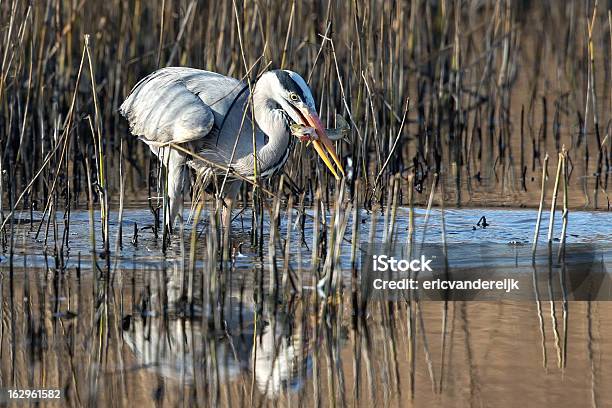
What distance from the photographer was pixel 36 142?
7590 mm

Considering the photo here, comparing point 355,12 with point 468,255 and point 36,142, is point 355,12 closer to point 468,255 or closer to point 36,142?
point 468,255

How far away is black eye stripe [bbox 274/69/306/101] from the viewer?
227 inches

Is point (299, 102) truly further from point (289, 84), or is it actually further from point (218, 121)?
point (218, 121)

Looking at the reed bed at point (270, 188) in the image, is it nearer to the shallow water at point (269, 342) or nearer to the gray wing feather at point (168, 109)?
the shallow water at point (269, 342)

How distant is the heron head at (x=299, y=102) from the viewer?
223 inches

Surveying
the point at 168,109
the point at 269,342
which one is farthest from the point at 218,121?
the point at 269,342

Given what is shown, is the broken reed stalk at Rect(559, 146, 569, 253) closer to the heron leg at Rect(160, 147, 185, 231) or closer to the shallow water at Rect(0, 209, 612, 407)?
the shallow water at Rect(0, 209, 612, 407)

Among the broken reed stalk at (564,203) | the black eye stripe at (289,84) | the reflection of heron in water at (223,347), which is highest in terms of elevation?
the black eye stripe at (289,84)

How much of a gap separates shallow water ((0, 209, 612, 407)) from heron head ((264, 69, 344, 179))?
61 cm

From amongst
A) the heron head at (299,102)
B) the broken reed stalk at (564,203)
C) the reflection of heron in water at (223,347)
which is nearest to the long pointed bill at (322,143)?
the heron head at (299,102)

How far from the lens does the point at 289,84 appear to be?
5773mm

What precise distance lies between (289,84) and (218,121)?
570 mm

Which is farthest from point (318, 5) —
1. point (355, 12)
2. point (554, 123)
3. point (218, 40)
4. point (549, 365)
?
point (549, 365)

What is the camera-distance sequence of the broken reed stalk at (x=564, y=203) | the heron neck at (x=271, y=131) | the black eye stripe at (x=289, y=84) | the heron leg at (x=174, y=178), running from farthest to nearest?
1. the heron leg at (x=174, y=178)
2. the heron neck at (x=271, y=131)
3. the black eye stripe at (x=289, y=84)
4. the broken reed stalk at (x=564, y=203)
